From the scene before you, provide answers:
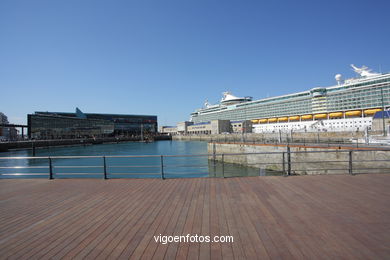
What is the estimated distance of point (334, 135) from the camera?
4059 centimetres

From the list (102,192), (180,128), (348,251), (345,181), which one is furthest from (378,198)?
(180,128)

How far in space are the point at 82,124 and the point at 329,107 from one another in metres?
126

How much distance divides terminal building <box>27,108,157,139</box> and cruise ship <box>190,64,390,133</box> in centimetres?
9304

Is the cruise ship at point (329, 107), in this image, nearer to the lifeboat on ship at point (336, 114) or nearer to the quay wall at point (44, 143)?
the lifeboat on ship at point (336, 114)

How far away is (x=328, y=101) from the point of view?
59.7 m

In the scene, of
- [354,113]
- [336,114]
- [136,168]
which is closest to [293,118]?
A: [336,114]

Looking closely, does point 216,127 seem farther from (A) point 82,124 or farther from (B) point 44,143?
(A) point 82,124

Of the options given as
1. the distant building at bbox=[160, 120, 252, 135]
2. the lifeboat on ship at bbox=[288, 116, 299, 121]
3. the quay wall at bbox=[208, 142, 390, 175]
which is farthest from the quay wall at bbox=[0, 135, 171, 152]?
the lifeboat on ship at bbox=[288, 116, 299, 121]

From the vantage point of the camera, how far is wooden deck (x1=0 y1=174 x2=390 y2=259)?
2880 mm

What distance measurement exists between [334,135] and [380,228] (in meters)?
45.6

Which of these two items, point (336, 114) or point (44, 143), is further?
point (44, 143)

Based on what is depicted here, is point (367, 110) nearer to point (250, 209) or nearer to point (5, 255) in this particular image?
point (250, 209)

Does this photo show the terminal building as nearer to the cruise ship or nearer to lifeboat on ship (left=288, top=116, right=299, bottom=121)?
the cruise ship

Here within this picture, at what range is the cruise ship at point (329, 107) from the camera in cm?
5038
